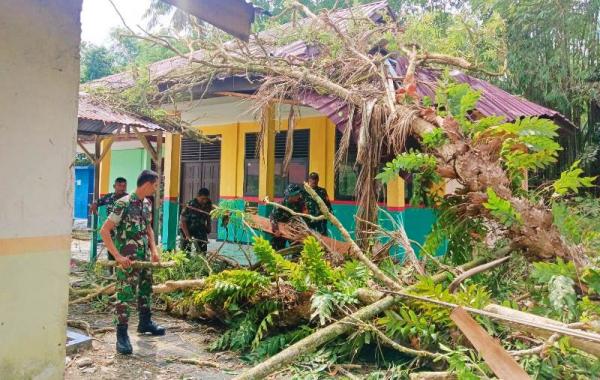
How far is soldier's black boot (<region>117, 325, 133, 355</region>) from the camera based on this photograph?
→ 4.24 meters

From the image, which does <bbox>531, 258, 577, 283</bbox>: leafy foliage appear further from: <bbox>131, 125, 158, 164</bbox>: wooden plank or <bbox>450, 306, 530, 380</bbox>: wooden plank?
<bbox>131, 125, 158, 164</bbox>: wooden plank

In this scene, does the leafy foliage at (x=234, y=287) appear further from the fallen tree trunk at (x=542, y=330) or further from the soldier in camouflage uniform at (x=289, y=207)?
the fallen tree trunk at (x=542, y=330)

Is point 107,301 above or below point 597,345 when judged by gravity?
below

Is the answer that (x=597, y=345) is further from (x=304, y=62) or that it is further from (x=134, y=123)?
(x=134, y=123)

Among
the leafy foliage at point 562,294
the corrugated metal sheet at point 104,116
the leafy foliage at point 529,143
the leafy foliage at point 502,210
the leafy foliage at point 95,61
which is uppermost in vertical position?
the leafy foliage at point 95,61

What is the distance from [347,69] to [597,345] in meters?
4.93

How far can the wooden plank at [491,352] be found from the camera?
229 centimetres

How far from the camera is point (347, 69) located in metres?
6.50

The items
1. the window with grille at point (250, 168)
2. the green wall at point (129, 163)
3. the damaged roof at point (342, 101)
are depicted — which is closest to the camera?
the damaged roof at point (342, 101)

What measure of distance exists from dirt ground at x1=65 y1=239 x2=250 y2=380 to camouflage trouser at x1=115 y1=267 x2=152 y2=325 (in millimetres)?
335

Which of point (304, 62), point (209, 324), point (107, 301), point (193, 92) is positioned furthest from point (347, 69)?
point (107, 301)

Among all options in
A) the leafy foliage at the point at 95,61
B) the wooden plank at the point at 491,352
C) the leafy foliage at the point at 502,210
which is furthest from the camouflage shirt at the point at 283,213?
the leafy foliage at the point at 95,61

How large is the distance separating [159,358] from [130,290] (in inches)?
27.0

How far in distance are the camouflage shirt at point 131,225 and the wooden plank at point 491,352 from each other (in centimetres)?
305
